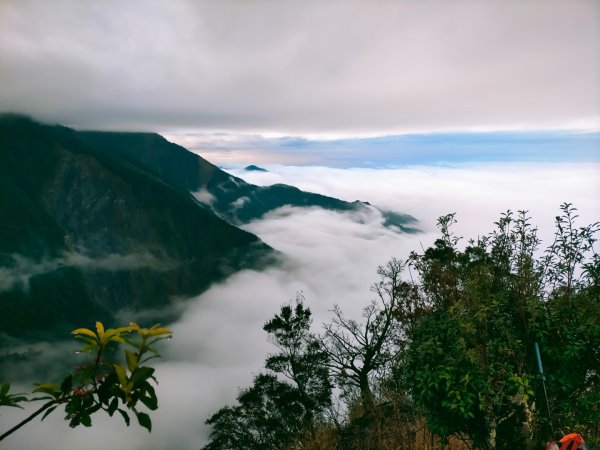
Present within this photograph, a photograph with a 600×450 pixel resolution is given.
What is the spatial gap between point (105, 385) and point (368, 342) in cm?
3119

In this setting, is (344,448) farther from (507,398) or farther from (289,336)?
(289,336)

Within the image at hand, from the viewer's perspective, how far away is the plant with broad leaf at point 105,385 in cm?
303

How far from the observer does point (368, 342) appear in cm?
3241

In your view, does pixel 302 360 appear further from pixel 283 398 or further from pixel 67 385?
pixel 67 385

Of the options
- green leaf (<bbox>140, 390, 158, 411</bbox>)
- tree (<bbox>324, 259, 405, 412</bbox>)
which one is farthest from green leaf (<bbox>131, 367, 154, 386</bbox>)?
tree (<bbox>324, 259, 405, 412</bbox>)

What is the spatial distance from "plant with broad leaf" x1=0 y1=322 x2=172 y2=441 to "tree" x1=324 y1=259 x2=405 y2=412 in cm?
2569

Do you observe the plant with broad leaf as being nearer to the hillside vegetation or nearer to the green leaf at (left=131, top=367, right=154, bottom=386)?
the green leaf at (left=131, top=367, right=154, bottom=386)

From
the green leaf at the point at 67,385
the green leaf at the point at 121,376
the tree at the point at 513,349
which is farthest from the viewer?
the tree at the point at 513,349

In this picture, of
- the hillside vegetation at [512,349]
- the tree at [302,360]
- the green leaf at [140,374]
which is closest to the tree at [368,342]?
the tree at [302,360]

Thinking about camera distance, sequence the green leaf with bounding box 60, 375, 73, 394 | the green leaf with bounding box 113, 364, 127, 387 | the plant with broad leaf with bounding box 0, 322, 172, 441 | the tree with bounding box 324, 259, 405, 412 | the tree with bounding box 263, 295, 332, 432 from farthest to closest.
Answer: the tree with bounding box 263, 295, 332, 432
the tree with bounding box 324, 259, 405, 412
the green leaf with bounding box 60, 375, 73, 394
the plant with broad leaf with bounding box 0, 322, 172, 441
the green leaf with bounding box 113, 364, 127, 387

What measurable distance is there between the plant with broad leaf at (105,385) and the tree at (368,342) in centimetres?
2569

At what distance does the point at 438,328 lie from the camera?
1063cm

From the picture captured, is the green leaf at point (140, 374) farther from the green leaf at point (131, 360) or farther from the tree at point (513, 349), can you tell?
the tree at point (513, 349)

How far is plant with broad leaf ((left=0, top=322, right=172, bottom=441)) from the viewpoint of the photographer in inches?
119
